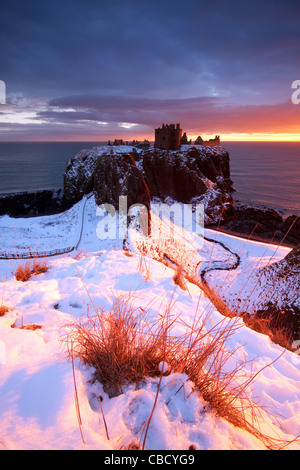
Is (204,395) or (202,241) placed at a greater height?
(204,395)

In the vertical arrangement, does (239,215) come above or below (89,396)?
below

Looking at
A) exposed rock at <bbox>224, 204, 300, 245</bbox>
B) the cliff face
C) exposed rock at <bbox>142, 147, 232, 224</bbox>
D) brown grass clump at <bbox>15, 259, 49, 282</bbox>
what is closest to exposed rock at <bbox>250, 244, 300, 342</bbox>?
brown grass clump at <bbox>15, 259, 49, 282</bbox>

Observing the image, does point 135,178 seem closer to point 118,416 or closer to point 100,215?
point 100,215

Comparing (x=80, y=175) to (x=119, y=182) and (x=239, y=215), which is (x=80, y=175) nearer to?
(x=119, y=182)

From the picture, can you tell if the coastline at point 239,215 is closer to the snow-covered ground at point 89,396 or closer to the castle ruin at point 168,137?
the castle ruin at point 168,137

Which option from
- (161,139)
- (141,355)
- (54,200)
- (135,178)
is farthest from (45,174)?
(141,355)

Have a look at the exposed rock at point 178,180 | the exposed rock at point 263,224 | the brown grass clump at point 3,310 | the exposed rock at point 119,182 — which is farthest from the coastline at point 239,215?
the brown grass clump at point 3,310

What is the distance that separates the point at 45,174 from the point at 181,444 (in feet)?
251

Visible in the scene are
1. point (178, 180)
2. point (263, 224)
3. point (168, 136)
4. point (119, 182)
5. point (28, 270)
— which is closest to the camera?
point (28, 270)

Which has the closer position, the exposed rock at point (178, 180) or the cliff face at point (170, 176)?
the cliff face at point (170, 176)

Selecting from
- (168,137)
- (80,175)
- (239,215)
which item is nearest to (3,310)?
(239,215)

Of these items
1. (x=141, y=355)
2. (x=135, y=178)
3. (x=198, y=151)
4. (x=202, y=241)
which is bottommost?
(x=202, y=241)

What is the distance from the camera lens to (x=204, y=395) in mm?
1501

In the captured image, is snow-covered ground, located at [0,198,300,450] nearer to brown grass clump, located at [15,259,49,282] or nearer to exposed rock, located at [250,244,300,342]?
brown grass clump, located at [15,259,49,282]
